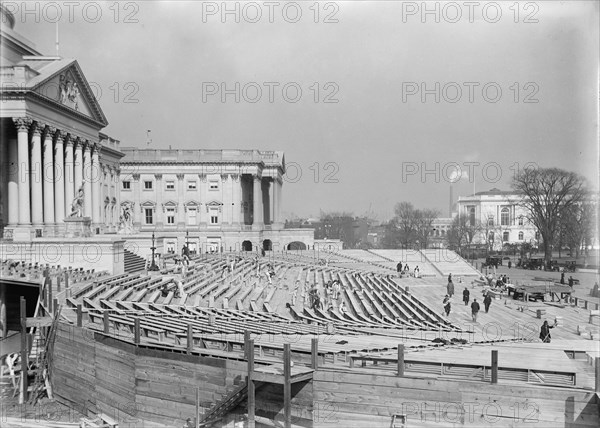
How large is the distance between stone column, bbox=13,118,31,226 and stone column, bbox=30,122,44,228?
2.37ft

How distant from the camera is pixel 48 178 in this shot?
151 ft

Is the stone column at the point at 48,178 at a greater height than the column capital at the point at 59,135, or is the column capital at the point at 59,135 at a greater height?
the column capital at the point at 59,135

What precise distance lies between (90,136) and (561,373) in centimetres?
4992

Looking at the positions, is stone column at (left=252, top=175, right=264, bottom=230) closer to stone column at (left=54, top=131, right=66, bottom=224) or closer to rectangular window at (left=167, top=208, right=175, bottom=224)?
rectangular window at (left=167, top=208, right=175, bottom=224)

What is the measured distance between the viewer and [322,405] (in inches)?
616

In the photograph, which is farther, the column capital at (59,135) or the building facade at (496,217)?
the building facade at (496,217)

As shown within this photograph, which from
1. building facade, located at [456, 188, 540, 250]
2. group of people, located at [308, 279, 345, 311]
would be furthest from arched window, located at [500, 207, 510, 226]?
group of people, located at [308, 279, 345, 311]

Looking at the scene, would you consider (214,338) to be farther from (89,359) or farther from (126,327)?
(89,359)

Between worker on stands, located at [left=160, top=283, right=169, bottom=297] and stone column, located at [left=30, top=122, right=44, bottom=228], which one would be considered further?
stone column, located at [left=30, top=122, right=44, bottom=228]

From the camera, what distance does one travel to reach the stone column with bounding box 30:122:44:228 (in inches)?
1727

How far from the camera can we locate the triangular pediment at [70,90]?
44.1 m

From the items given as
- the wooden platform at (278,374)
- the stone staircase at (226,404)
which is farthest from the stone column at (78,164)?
the wooden platform at (278,374)

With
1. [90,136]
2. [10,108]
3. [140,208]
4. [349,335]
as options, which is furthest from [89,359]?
[140,208]

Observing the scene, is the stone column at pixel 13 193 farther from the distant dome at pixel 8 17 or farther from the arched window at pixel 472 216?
the arched window at pixel 472 216
